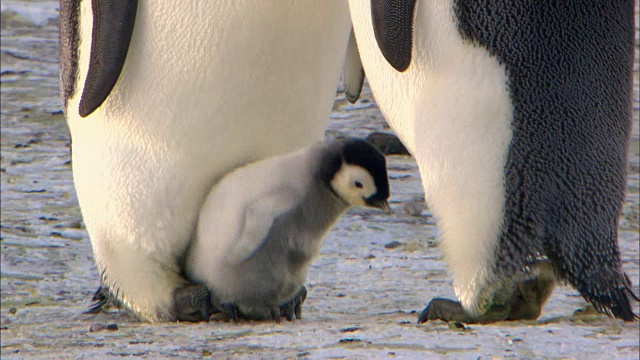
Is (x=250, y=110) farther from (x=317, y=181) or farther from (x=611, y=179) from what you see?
(x=611, y=179)

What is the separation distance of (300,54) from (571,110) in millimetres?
632

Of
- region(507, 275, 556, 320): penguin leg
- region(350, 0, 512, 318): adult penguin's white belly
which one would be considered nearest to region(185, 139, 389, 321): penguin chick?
region(350, 0, 512, 318): adult penguin's white belly

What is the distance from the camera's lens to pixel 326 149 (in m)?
2.27

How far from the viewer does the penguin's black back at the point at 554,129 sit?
1.93m

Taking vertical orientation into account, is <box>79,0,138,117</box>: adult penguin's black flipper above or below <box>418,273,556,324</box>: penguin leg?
above

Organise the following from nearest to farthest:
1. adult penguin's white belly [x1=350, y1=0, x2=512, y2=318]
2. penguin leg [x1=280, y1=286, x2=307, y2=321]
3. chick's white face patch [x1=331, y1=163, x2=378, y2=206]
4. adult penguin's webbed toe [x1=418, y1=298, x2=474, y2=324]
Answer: adult penguin's white belly [x1=350, y1=0, x2=512, y2=318] → adult penguin's webbed toe [x1=418, y1=298, x2=474, y2=324] → chick's white face patch [x1=331, y1=163, x2=378, y2=206] → penguin leg [x1=280, y1=286, x2=307, y2=321]

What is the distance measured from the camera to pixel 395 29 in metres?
1.96

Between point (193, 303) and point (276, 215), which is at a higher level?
point (276, 215)

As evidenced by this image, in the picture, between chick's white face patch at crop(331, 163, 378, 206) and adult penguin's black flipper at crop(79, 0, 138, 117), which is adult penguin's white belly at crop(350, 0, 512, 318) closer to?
chick's white face patch at crop(331, 163, 378, 206)

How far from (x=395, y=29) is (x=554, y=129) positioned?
1.08ft

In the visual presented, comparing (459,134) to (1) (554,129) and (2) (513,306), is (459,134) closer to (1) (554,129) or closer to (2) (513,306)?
(1) (554,129)

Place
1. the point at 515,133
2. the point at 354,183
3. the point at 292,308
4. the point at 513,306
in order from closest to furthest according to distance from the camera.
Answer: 1. the point at 515,133
2. the point at 513,306
3. the point at 354,183
4. the point at 292,308

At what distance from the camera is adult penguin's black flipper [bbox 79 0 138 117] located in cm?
224

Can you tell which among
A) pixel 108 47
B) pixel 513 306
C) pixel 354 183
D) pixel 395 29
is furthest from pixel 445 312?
pixel 108 47
